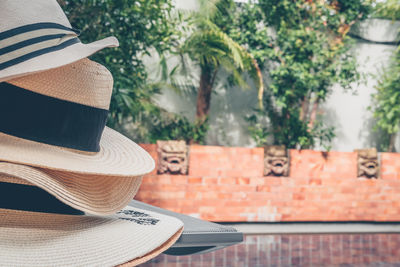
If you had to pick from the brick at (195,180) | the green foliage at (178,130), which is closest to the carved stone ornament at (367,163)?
the green foliage at (178,130)

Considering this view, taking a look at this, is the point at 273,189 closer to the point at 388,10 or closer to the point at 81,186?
the point at 388,10

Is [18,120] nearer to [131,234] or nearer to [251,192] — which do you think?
[131,234]

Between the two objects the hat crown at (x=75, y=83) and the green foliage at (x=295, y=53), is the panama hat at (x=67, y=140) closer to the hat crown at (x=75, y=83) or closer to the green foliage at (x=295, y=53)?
the hat crown at (x=75, y=83)

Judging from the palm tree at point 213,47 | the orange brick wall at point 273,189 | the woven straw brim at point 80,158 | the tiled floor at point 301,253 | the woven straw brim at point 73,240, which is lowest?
the tiled floor at point 301,253

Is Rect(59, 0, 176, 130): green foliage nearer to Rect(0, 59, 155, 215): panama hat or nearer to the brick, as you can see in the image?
the brick

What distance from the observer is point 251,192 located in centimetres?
545

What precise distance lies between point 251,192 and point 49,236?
4676mm

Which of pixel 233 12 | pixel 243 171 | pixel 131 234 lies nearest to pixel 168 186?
pixel 243 171

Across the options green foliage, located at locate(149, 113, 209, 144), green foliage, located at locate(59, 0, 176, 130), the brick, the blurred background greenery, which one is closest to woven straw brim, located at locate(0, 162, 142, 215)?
green foliage, located at locate(59, 0, 176, 130)

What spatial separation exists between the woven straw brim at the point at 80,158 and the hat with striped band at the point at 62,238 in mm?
60

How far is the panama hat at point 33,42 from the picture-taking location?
0.85 m

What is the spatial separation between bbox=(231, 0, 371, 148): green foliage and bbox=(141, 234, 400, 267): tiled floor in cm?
148

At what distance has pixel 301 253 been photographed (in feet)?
13.4

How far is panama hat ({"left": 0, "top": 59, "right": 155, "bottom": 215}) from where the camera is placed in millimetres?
854
